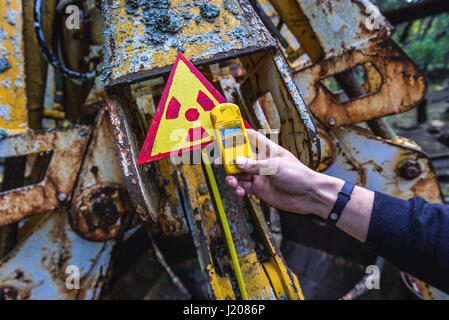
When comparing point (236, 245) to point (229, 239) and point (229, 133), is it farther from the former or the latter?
point (229, 133)

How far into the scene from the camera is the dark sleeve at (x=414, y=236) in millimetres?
788

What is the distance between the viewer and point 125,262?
2031 mm

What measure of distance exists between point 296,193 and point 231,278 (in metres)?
0.50

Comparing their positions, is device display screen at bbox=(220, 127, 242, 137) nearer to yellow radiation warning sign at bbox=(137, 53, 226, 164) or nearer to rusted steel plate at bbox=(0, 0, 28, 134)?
yellow radiation warning sign at bbox=(137, 53, 226, 164)

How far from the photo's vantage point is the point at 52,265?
4.39 feet

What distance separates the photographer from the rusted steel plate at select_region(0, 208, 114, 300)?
1.28 meters

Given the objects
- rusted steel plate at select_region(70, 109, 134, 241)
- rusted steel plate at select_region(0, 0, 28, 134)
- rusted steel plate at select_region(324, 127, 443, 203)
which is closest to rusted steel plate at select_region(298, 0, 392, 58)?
rusted steel plate at select_region(324, 127, 443, 203)

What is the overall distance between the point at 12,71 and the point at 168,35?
1.02 meters

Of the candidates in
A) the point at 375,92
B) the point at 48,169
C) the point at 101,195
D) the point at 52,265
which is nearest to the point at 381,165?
the point at 375,92

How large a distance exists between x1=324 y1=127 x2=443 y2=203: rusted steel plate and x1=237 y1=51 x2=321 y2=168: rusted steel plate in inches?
27.4

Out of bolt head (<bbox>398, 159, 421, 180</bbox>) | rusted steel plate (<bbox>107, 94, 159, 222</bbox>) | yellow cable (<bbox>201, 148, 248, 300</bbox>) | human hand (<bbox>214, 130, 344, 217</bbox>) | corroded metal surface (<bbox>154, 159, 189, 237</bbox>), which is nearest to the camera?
rusted steel plate (<bbox>107, 94, 159, 222</bbox>)
